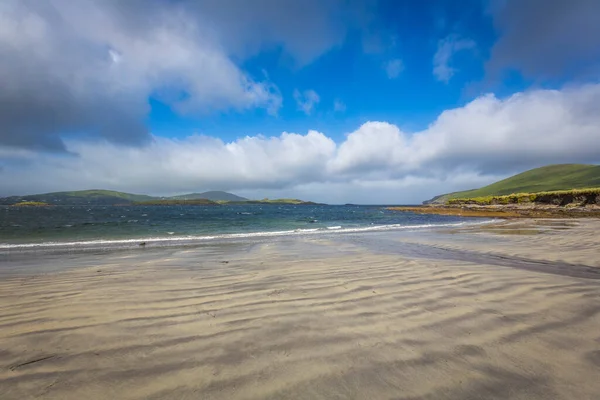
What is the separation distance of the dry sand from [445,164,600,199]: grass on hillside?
566ft

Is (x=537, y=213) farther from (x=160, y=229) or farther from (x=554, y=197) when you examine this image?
(x=160, y=229)

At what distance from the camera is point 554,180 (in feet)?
539

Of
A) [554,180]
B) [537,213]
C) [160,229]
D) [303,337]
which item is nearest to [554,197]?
[537,213]

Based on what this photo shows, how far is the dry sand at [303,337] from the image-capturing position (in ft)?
10.8

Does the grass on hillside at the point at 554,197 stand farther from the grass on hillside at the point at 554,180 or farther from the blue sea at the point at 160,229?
the grass on hillside at the point at 554,180

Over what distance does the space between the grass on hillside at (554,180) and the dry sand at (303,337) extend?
172396 millimetres

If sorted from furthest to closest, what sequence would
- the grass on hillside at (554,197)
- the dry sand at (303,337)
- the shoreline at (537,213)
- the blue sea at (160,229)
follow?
the grass on hillside at (554,197) < the shoreline at (537,213) < the blue sea at (160,229) < the dry sand at (303,337)

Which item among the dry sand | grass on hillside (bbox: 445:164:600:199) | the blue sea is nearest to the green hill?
grass on hillside (bbox: 445:164:600:199)

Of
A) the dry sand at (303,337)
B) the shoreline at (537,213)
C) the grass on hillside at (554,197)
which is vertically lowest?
the dry sand at (303,337)

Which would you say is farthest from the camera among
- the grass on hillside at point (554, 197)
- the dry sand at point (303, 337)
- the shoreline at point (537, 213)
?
the grass on hillside at point (554, 197)

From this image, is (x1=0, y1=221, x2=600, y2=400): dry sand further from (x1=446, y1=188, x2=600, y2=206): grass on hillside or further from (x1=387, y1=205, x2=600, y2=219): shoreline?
(x1=446, y1=188, x2=600, y2=206): grass on hillside

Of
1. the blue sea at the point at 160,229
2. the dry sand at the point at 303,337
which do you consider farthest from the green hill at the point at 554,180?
the dry sand at the point at 303,337

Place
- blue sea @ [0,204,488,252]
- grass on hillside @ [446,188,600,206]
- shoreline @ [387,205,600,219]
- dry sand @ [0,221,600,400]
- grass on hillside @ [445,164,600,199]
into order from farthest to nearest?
grass on hillside @ [445,164,600,199] < grass on hillside @ [446,188,600,206] < shoreline @ [387,205,600,219] < blue sea @ [0,204,488,252] < dry sand @ [0,221,600,400]

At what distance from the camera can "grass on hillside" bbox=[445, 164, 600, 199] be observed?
139 meters
